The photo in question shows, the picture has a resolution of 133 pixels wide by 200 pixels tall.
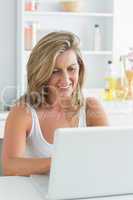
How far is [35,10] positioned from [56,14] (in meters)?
0.17

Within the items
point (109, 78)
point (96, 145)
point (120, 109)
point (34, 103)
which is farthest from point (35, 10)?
point (96, 145)

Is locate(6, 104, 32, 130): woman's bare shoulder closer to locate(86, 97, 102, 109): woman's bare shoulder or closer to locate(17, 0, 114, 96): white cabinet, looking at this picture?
locate(86, 97, 102, 109): woman's bare shoulder

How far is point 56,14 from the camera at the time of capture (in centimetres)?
316

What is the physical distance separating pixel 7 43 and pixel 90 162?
2.25 metres

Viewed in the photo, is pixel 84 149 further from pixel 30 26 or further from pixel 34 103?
pixel 30 26

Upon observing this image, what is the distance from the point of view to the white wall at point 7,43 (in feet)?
10.3

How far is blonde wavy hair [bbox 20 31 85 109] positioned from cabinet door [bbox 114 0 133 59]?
5.62 feet

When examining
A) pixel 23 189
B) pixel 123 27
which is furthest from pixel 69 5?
pixel 23 189

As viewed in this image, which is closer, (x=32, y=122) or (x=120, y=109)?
(x=32, y=122)

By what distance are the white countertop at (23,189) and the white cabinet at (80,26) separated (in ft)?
6.15

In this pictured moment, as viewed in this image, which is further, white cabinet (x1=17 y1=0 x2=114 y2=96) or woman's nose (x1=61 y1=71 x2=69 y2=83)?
white cabinet (x1=17 y1=0 x2=114 y2=96)

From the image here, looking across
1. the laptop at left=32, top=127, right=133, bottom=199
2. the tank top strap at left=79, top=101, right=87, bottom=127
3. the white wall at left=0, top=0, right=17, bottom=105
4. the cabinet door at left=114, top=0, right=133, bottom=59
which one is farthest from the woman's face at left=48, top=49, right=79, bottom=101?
the cabinet door at left=114, top=0, right=133, bottom=59

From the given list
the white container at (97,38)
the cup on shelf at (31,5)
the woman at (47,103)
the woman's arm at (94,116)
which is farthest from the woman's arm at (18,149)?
the white container at (97,38)

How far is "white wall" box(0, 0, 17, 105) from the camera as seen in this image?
10.3 feet
